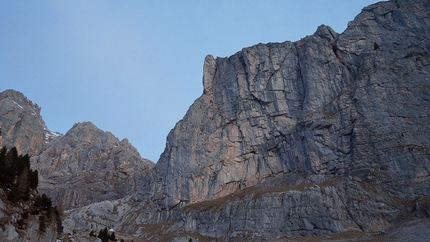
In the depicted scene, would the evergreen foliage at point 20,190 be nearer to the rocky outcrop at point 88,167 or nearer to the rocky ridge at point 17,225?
the rocky ridge at point 17,225

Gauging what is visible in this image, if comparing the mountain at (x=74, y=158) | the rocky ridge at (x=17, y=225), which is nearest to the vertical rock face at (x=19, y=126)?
the mountain at (x=74, y=158)

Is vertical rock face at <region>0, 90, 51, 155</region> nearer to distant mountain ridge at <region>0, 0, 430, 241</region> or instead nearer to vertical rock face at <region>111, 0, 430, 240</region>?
distant mountain ridge at <region>0, 0, 430, 241</region>

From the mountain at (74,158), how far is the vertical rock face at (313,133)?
35370mm

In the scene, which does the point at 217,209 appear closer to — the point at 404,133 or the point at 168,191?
the point at 168,191

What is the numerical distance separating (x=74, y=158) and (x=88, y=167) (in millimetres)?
8192

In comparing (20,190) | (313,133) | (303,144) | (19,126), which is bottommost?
(20,190)

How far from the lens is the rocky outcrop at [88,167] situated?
138m

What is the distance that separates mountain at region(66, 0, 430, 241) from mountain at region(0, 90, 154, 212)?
26.3 m

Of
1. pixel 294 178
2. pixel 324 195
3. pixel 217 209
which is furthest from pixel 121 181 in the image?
pixel 324 195

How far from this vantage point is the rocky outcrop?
138m

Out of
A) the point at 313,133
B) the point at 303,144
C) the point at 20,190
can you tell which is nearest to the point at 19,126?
the point at 303,144

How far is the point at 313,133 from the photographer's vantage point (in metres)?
91.6

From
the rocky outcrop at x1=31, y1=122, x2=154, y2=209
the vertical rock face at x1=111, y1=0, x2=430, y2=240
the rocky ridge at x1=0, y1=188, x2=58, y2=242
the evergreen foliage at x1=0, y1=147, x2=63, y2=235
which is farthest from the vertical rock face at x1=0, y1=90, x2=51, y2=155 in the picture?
the rocky ridge at x1=0, y1=188, x2=58, y2=242

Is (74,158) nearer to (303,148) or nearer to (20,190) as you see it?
(303,148)
